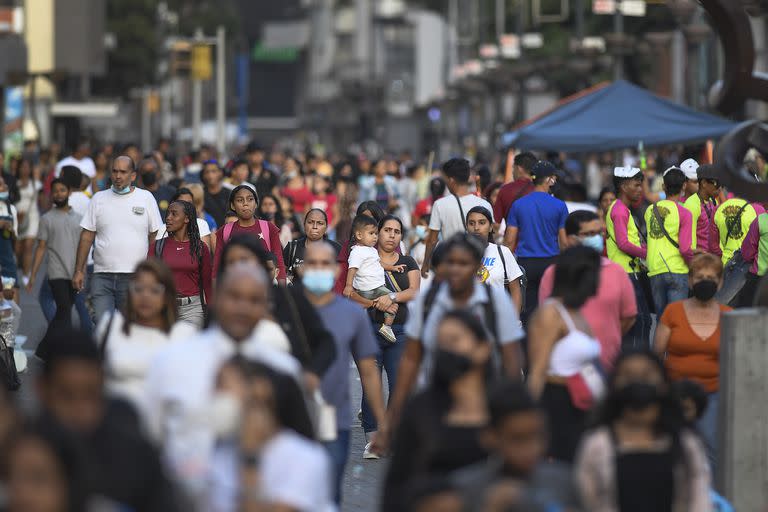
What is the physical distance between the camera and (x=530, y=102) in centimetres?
5097

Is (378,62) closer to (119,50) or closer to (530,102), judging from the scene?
(119,50)

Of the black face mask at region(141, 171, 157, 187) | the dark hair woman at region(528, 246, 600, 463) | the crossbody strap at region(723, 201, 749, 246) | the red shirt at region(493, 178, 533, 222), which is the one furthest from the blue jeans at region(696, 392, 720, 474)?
the black face mask at region(141, 171, 157, 187)

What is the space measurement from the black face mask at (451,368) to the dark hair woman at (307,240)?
231 inches

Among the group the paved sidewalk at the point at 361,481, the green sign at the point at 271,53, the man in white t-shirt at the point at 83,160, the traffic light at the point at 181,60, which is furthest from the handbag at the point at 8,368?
the green sign at the point at 271,53

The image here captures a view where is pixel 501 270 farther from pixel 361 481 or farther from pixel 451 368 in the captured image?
pixel 451 368

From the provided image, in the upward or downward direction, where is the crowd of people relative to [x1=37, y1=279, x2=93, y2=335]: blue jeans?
upward

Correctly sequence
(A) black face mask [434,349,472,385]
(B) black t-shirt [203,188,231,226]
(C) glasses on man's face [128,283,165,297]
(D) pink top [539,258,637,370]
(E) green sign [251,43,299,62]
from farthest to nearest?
1. (E) green sign [251,43,299,62]
2. (B) black t-shirt [203,188,231,226]
3. (D) pink top [539,258,637,370]
4. (C) glasses on man's face [128,283,165,297]
5. (A) black face mask [434,349,472,385]

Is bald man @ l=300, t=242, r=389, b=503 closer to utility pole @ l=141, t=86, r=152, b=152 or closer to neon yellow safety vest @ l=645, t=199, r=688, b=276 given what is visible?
neon yellow safety vest @ l=645, t=199, r=688, b=276

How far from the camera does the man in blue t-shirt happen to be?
48.2 feet

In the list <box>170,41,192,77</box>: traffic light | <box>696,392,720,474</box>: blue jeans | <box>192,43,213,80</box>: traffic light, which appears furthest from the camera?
<box>192,43,213,80</box>: traffic light

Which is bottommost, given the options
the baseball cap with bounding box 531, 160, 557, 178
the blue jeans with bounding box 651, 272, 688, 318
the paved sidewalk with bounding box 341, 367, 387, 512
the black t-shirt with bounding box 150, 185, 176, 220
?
the paved sidewalk with bounding box 341, 367, 387, 512

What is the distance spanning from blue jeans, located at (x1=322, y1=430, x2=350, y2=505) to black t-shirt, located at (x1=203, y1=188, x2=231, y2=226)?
28.0ft

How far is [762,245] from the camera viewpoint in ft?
46.7

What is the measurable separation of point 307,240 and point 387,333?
150 centimetres
